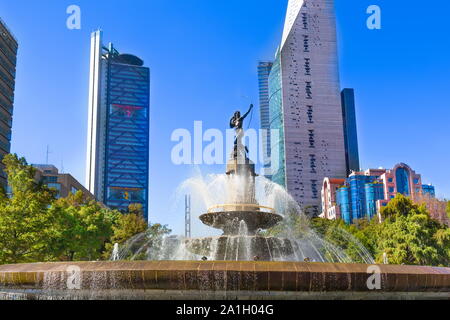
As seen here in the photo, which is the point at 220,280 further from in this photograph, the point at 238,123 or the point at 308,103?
the point at 308,103

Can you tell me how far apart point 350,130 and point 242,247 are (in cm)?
14627

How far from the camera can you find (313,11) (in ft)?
430

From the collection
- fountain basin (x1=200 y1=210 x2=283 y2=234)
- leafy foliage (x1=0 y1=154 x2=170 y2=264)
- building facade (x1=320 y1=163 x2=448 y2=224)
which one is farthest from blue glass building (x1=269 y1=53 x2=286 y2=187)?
fountain basin (x1=200 y1=210 x2=283 y2=234)

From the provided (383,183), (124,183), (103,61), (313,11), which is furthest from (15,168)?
(103,61)

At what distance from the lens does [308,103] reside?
126375 mm

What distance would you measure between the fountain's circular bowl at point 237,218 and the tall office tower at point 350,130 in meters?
136

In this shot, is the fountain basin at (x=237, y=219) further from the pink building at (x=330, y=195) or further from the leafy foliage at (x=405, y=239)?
the pink building at (x=330, y=195)

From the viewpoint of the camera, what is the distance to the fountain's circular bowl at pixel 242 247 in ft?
51.4

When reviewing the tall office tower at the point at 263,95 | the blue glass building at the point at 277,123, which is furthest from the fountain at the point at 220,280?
the tall office tower at the point at 263,95

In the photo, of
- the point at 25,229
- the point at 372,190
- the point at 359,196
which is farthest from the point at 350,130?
the point at 25,229

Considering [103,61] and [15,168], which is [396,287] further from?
[103,61]
